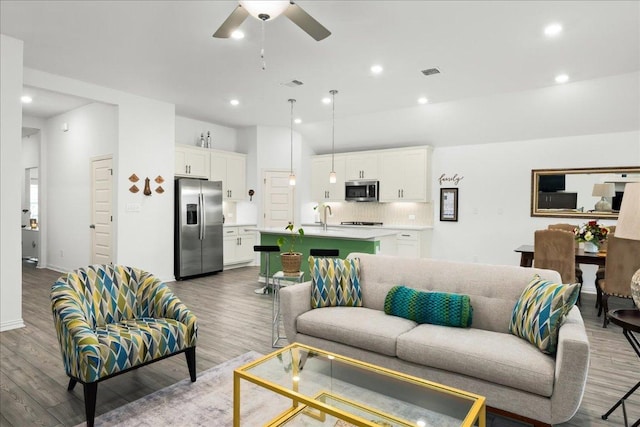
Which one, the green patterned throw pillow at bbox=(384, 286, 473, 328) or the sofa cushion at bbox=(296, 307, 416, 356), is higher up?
the green patterned throw pillow at bbox=(384, 286, 473, 328)

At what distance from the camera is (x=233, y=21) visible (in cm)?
278

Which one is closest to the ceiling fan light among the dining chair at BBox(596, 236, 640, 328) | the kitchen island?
the kitchen island

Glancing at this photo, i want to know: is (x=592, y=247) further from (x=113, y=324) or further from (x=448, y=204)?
(x=113, y=324)

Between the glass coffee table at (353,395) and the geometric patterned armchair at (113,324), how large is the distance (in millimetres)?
830

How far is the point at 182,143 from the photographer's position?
23.9 ft

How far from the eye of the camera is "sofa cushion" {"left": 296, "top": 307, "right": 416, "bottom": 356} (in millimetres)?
2578

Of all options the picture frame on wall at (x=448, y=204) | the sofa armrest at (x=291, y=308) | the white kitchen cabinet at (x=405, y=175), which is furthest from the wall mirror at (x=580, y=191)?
the sofa armrest at (x=291, y=308)

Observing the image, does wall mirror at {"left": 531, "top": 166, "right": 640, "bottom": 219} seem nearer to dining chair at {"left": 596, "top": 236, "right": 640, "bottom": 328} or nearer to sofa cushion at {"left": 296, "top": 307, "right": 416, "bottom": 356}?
Answer: dining chair at {"left": 596, "top": 236, "right": 640, "bottom": 328}

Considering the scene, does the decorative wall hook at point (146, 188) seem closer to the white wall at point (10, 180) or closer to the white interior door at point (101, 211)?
the white interior door at point (101, 211)

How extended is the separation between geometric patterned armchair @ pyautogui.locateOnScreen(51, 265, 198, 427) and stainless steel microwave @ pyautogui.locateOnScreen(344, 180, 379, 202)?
5476 mm

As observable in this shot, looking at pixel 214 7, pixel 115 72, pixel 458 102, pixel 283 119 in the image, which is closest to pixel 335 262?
pixel 214 7

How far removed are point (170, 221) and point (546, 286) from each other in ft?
18.4

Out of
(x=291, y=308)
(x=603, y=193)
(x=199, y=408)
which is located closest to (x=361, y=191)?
(x=603, y=193)

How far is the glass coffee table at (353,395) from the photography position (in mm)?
1667
